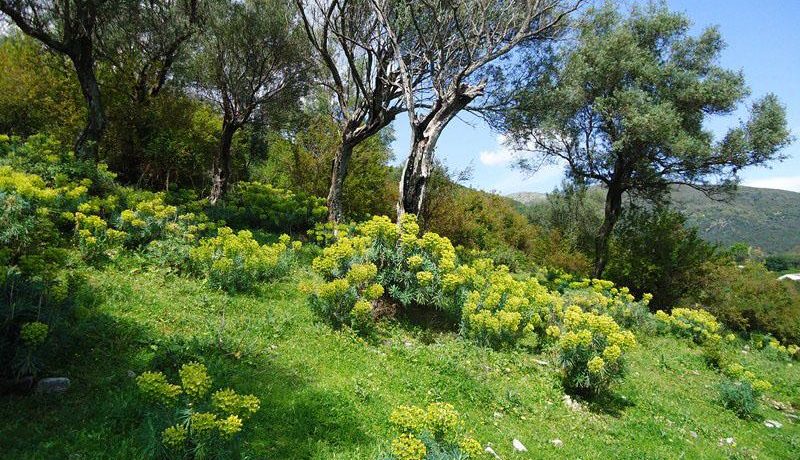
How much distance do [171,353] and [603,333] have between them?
19.3 ft

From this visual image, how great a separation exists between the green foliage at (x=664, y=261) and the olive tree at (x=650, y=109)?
1.56 m

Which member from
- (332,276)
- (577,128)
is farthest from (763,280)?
(332,276)

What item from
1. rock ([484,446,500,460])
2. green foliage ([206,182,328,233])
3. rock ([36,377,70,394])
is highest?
green foliage ([206,182,328,233])

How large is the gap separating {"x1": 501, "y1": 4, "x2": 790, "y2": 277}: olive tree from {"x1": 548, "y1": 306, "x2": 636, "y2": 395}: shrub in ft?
31.8

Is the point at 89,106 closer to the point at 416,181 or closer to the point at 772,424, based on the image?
the point at 416,181

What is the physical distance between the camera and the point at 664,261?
1848cm

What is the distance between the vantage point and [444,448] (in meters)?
3.36

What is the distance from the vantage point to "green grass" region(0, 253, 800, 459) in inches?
148

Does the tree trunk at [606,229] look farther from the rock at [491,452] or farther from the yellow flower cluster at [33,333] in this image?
the yellow flower cluster at [33,333]

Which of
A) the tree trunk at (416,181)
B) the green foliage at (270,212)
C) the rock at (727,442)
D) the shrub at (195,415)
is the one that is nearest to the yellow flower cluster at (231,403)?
the shrub at (195,415)

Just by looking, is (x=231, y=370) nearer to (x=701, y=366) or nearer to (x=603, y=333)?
(x=603, y=333)

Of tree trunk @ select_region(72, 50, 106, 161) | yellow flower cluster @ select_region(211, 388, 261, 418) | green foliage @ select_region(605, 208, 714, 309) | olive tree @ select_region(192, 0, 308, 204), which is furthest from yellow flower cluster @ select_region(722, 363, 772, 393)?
tree trunk @ select_region(72, 50, 106, 161)

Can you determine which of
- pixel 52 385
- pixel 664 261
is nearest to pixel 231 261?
pixel 52 385

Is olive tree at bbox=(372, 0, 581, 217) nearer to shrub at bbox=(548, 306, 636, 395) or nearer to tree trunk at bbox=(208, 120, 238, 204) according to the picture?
shrub at bbox=(548, 306, 636, 395)
